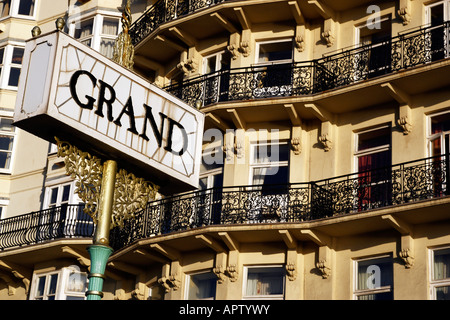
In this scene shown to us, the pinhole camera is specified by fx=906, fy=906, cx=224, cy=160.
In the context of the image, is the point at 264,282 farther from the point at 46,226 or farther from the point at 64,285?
the point at 46,226

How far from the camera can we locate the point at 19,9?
32.5 m

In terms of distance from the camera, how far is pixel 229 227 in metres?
22.0

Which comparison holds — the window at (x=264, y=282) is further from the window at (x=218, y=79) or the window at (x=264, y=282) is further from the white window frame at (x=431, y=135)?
the window at (x=218, y=79)

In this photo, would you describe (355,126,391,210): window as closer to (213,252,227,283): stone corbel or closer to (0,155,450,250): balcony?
(0,155,450,250): balcony

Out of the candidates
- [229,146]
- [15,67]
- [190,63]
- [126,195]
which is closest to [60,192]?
[15,67]

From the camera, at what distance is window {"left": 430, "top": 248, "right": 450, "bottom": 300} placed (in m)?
19.9

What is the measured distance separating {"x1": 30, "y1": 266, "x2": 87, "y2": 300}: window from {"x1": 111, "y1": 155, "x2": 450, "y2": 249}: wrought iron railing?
134 inches

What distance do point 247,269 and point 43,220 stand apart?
7.91m

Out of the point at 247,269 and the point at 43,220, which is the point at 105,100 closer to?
the point at 247,269

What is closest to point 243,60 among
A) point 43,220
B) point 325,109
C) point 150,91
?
point 325,109

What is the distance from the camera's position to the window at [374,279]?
20.9 metres

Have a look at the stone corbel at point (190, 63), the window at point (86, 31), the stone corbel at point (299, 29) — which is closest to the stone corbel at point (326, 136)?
the stone corbel at point (299, 29)

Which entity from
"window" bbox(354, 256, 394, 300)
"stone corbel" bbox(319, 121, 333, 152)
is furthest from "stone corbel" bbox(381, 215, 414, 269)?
"stone corbel" bbox(319, 121, 333, 152)
